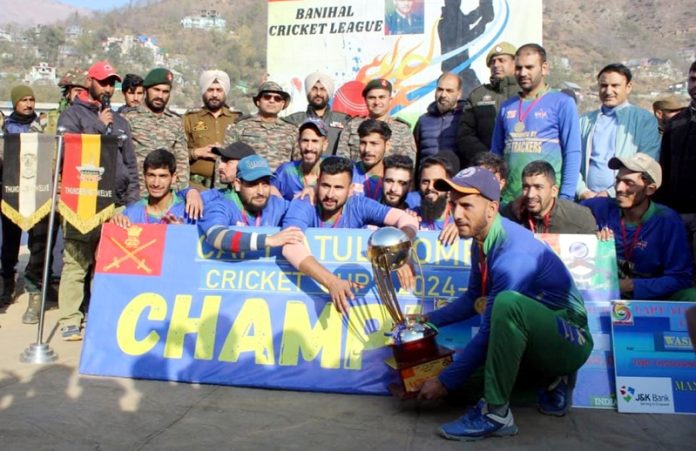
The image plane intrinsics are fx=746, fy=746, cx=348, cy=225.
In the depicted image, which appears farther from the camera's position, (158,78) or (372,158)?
(158,78)

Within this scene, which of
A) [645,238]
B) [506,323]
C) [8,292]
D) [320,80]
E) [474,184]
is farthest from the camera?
[8,292]

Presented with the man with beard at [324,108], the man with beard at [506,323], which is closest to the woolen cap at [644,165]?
the man with beard at [506,323]

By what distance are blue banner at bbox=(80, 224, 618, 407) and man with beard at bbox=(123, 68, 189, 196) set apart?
65.3 inches

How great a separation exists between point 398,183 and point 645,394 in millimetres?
2222

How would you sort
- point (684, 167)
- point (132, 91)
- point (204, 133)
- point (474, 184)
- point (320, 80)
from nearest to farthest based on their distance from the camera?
point (474, 184) → point (684, 167) → point (320, 80) → point (204, 133) → point (132, 91)

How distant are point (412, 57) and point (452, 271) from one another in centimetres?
640

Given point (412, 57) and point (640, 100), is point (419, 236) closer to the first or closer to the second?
point (412, 57)

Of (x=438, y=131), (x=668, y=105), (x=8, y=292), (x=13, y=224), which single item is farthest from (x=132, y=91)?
(x=668, y=105)

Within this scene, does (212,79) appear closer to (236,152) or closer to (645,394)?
(236,152)

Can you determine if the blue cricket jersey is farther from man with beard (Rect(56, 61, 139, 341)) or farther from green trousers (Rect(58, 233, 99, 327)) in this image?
green trousers (Rect(58, 233, 99, 327))

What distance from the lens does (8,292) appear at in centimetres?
741

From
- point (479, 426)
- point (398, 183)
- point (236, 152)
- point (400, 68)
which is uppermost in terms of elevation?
point (400, 68)

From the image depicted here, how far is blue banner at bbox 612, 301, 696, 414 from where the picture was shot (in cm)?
429

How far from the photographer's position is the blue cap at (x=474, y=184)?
12.7 ft
